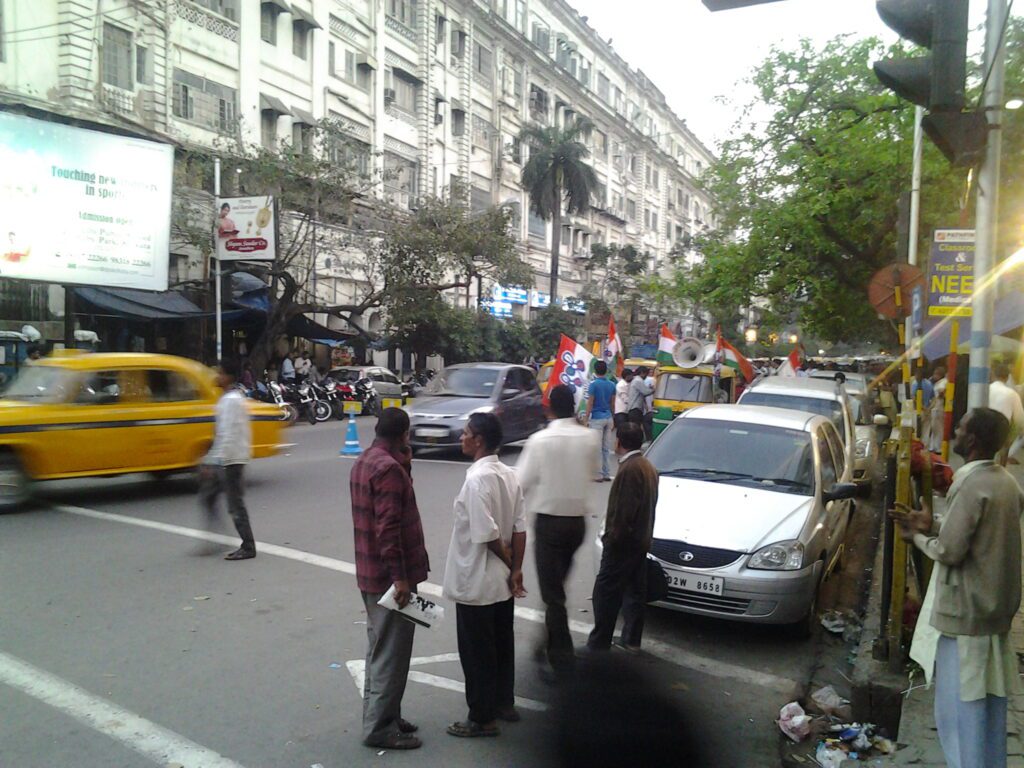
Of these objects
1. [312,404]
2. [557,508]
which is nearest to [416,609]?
[557,508]

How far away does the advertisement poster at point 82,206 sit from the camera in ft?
56.2

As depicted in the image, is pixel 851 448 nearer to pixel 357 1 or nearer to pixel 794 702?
pixel 794 702

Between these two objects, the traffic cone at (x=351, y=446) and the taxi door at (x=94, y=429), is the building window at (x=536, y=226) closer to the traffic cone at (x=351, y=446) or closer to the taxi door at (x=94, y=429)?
the traffic cone at (x=351, y=446)

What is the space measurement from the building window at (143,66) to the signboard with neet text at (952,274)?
22039mm

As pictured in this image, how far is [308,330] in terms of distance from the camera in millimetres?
26891

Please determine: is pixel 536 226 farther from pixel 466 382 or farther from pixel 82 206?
pixel 466 382

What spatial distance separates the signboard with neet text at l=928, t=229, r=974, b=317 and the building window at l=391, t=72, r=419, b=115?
3053 cm

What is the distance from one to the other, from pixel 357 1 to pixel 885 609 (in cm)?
3238

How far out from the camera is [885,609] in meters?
5.23

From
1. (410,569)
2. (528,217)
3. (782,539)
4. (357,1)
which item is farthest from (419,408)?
(528,217)

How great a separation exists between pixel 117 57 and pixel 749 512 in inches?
883

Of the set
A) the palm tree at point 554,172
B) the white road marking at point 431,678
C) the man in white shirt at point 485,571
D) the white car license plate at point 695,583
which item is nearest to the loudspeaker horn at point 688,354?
the white car license plate at point 695,583

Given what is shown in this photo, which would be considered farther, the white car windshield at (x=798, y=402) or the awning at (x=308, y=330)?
the awning at (x=308, y=330)

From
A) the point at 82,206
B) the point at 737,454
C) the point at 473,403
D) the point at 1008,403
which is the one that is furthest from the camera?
the point at 82,206
